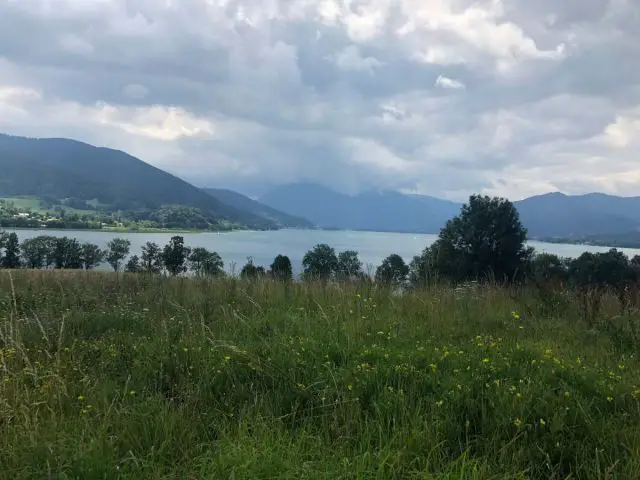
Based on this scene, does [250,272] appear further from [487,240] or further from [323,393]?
[487,240]

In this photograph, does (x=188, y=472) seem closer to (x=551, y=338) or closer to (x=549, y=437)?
(x=549, y=437)

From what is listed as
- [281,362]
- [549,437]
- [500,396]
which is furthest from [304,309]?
[549,437]

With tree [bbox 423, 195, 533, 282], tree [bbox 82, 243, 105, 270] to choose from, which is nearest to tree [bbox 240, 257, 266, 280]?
tree [bbox 82, 243, 105, 270]

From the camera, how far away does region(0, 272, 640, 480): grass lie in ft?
9.07

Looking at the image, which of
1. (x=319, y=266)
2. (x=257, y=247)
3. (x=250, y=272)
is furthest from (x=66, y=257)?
(x=257, y=247)

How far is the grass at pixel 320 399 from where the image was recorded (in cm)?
277

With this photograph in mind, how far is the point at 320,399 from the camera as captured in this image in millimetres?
3525

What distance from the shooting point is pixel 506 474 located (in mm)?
2633

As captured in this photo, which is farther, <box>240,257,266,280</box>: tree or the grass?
<box>240,257,266,280</box>: tree

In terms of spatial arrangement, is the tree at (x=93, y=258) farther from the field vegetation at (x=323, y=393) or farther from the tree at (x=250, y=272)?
the field vegetation at (x=323, y=393)

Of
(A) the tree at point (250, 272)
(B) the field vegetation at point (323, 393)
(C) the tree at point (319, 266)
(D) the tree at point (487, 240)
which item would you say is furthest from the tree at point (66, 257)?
(D) the tree at point (487, 240)

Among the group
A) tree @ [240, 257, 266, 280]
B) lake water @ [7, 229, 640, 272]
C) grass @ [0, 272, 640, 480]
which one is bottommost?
lake water @ [7, 229, 640, 272]

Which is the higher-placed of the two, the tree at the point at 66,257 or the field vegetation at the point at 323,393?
the field vegetation at the point at 323,393

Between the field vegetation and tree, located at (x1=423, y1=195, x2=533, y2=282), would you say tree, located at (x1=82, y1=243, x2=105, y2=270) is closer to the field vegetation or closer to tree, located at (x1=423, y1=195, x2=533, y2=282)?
the field vegetation
